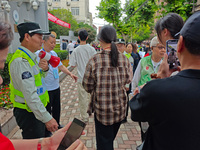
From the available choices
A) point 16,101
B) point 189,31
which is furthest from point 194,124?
point 16,101

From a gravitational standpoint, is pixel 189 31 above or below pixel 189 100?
above

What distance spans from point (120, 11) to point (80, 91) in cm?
1204

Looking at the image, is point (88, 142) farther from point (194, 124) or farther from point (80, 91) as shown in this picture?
point (194, 124)

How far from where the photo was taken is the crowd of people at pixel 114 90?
834mm

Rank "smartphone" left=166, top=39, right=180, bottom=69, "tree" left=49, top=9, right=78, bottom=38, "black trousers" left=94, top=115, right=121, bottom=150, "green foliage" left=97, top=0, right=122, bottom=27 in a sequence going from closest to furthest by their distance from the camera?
"smartphone" left=166, top=39, right=180, bottom=69
"black trousers" left=94, top=115, right=121, bottom=150
"green foliage" left=97, top=0, right=122, bottom=27
"tree" left=49, top=9, right=78, bottom=38

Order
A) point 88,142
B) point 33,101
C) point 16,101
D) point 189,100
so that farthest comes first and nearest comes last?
Answer: point 88,142, point 16,101, point 33,101, point 189,100

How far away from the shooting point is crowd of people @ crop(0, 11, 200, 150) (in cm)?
83

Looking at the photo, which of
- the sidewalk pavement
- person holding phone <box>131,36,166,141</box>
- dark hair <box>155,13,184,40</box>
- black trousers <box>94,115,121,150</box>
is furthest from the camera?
the sidewalk pavement

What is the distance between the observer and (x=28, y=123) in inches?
75.8

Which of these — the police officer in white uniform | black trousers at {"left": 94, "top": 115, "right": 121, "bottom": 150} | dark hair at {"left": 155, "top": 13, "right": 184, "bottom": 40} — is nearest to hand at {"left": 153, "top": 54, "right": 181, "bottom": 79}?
dark hair at {"left": 155, "top": 13, "right": 184, "bottom": 40}

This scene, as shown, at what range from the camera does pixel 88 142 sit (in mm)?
3041

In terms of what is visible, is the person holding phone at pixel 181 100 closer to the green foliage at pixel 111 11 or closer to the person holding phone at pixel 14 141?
the person holding phone at pixel 14 141

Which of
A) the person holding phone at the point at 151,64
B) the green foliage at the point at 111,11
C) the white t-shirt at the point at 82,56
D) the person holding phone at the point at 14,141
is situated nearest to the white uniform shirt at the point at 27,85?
the person holding phone at the point at 14,141

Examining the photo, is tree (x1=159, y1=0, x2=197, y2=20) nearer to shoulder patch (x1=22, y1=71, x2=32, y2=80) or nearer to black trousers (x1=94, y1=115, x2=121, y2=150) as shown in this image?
black trousers (x1=94, y1=115, x2=121, y2=150)
